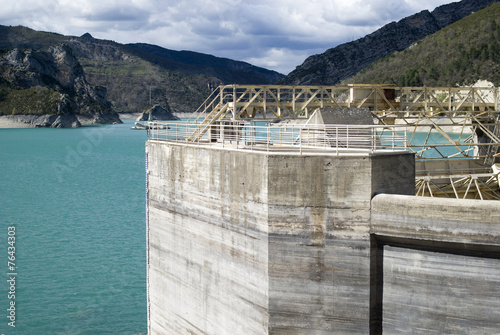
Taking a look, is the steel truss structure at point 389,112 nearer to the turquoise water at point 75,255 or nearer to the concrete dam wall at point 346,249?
the concrete dam wall at point 346,249

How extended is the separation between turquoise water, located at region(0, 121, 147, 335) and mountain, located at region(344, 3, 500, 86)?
→ 92.4 metres

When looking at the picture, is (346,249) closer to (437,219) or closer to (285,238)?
(285,238)

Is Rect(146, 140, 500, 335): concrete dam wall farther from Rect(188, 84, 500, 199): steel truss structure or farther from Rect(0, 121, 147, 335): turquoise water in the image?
Rect(0, 121, 147, 335): turquoise water

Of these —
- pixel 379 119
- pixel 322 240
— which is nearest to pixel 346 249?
pixel 322 240

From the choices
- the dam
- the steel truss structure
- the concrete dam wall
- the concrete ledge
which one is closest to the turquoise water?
the steel truss structure

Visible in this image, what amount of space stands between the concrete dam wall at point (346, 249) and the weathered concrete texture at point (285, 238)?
23 mm

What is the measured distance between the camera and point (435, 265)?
13297 millimetres

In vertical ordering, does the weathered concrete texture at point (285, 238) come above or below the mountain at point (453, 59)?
below

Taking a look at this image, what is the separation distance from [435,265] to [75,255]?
22.9 metres

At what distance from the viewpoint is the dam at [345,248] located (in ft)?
42.4

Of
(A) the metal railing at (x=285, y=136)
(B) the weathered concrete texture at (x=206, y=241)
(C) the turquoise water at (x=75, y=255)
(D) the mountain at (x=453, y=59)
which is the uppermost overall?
(D) the mountain at (x=453, y=59)

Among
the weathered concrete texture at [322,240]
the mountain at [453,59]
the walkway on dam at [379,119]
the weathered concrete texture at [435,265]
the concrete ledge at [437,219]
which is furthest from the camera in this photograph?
the mountain at [453,59]

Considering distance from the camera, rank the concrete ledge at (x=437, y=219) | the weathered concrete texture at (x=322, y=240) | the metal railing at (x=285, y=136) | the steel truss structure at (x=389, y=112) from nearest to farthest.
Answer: the concrete ledge at (x=437, y=219) < the weathered concrete texture at (x=322, y=240) < the metal railing at (x=285, y=136) < the steel truss structure at (x=389, y=112)

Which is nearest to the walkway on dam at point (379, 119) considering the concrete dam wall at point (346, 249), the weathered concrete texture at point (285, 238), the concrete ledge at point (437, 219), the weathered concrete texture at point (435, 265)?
the weathered concrete texture at point (285, 238)
